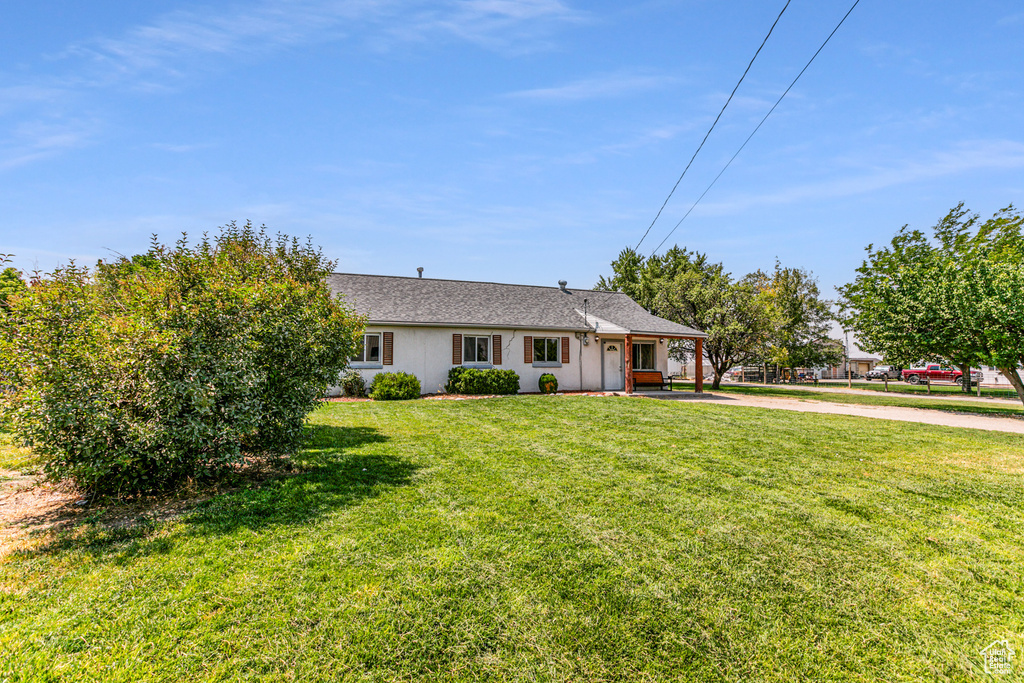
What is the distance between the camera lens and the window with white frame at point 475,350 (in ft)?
62.6

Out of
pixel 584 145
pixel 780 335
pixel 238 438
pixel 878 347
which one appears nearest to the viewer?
pixel 238 438

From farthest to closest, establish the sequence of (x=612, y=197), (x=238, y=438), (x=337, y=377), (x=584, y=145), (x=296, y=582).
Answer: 1. (x=612, y=197)
2. (x=584, y=145)
3. (x=337, y=377)
4. (x=238, y=438)
5. (x=296, y=582)

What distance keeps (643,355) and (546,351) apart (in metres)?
5.05

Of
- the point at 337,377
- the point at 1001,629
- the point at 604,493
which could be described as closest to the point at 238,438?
the point at 337,377

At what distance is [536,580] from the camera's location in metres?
3.47

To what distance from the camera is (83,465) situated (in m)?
4.66

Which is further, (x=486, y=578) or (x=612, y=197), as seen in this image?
(x=612, y=197)

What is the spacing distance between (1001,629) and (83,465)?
7.60 meters

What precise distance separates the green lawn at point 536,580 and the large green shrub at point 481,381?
438 inches

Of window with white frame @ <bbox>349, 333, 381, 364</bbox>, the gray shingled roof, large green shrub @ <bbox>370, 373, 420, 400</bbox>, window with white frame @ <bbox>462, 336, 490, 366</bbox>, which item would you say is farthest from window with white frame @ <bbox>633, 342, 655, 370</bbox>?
window with white frame @ <bbox>349, 333, 381, 364</bbox>

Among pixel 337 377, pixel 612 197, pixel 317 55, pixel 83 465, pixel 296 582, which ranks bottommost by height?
pixel 296 582

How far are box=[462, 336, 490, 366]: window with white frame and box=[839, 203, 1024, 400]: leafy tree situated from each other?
1483 centimetres

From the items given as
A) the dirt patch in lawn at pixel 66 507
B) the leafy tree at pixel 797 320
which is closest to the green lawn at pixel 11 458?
the dirt patch in lawn at pixel 66 507

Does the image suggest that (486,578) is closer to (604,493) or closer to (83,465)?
(604,493)
